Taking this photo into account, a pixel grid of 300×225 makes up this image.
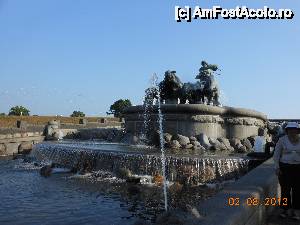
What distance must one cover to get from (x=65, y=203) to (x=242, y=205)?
577cm

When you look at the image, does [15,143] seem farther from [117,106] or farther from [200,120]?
[117,106]

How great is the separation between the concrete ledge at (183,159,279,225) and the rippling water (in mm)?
2389

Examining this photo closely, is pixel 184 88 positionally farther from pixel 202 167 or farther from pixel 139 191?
pixel 139 191

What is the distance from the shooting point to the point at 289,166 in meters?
6.10

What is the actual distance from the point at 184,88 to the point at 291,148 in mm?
14459

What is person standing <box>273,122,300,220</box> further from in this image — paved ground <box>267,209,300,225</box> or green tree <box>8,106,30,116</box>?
A: green tree <box>8,106,30,116</box>

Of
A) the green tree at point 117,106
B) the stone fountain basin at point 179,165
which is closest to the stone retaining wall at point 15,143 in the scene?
the stone fountain basin at point 179,165

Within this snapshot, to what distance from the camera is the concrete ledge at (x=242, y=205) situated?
4.34m

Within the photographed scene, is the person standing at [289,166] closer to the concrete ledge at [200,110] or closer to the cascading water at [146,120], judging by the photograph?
the concrete ledge at [200,110]

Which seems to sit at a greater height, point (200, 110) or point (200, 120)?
point (200, 110)

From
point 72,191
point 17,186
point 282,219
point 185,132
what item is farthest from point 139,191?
point 185,132
